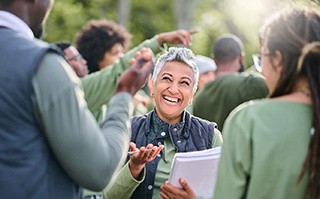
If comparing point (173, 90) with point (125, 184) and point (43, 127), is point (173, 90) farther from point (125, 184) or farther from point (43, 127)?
point (43, 127)

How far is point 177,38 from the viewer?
6.47m

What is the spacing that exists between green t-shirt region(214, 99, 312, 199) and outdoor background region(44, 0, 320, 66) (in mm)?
24545

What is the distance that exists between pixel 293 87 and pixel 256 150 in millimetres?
317

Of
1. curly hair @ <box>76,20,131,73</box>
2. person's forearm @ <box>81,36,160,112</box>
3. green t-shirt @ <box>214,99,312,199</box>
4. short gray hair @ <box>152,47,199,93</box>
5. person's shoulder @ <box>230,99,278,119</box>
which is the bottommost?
curly hair @ <box>76,20,131,73</box>

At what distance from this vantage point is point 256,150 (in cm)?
379

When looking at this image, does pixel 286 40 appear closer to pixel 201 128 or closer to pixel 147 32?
pixel 201 128

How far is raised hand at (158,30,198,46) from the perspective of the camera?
6.42 metres

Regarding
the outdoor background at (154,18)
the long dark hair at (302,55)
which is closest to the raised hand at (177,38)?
the long dark hair at (302,55)

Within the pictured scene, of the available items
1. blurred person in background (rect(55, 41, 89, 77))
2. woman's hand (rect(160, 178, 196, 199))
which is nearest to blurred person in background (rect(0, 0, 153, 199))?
woman's hand (rect(160, 178, 196, 199))

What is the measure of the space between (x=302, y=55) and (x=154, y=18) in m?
30.7

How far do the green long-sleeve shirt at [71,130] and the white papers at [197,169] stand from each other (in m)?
1.05

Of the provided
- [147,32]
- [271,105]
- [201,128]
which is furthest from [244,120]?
[147,32]

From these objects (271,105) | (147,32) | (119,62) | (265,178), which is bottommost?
(147,32)

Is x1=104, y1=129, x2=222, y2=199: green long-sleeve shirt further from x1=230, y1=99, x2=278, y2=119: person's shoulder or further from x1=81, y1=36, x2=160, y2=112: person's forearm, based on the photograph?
x1=81, y1=36, x2=160, y2=112: person's forearm
